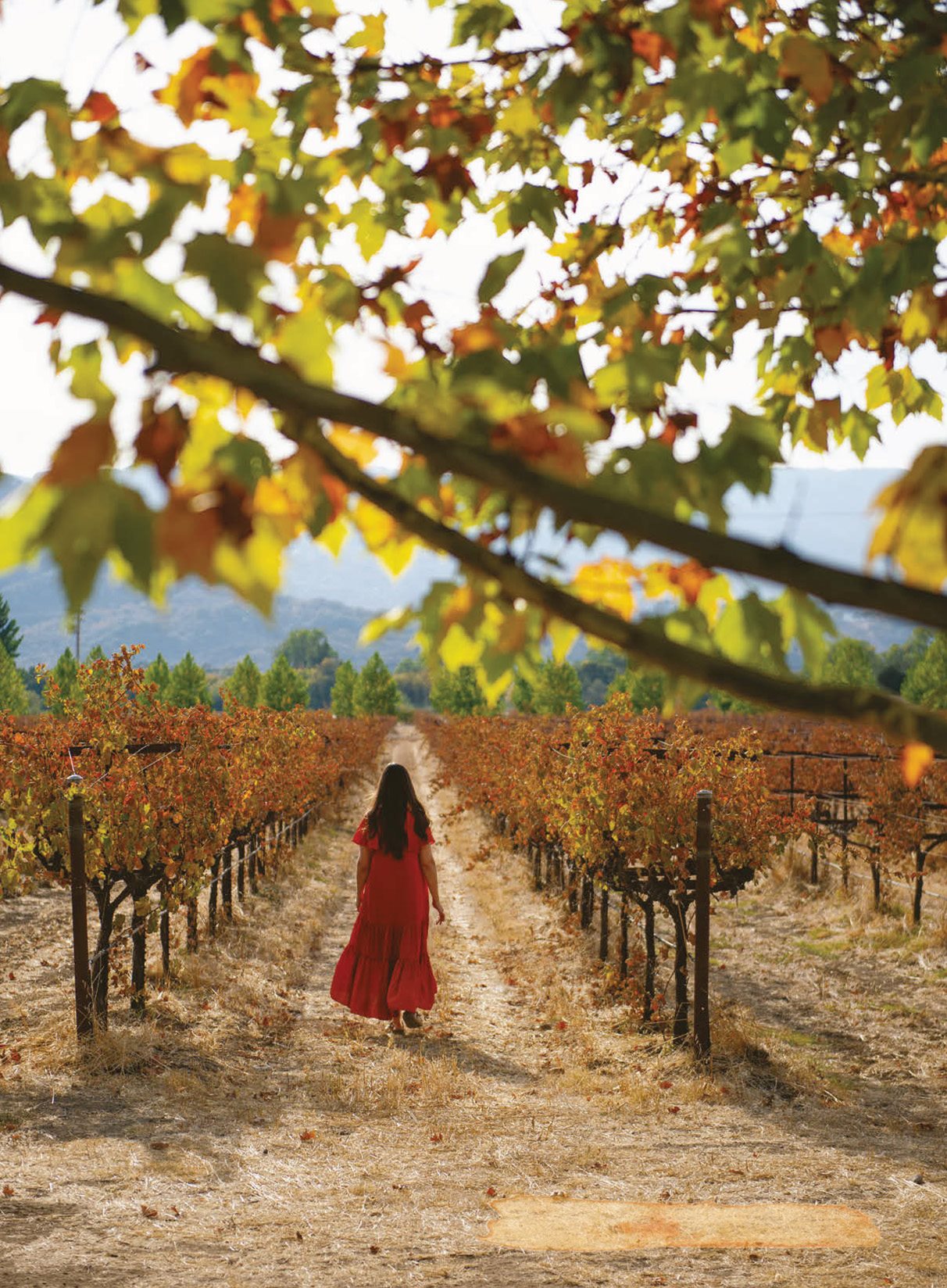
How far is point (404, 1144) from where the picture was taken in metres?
5.32

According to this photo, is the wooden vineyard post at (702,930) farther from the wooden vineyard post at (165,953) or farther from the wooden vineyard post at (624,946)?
the wooden vineyard post at (165,953)

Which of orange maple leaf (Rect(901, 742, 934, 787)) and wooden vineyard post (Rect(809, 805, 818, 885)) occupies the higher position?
orange maple leaf (Rect(901, 742, 934, 787))

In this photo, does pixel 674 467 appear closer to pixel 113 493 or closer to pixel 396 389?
pixel 396 389

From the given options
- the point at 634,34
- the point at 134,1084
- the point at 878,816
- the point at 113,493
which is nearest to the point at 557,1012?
the point at 134,1084

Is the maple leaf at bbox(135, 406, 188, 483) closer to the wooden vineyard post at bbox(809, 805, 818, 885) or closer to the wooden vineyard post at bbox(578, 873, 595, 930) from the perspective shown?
the wooden vineyard post at bbox(578, 873, 595, 930)

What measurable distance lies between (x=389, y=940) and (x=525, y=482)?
248 inches

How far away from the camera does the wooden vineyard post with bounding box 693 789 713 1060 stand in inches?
263

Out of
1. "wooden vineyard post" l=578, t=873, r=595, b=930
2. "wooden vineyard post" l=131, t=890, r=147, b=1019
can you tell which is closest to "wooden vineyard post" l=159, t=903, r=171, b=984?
"wooden vineyard post" l=131, t=890, r=147, b=1019

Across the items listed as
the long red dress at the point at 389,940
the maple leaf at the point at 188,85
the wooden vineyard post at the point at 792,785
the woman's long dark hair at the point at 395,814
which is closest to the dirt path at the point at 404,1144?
the long red dress at the point at 389,940

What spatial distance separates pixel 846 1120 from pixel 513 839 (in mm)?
10077

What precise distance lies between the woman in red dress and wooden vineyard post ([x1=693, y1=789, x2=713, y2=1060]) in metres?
1.67

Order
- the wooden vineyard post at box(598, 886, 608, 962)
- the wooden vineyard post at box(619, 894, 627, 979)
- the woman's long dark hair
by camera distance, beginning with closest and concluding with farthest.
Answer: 1. the woman's long dark hair
2. the wooden vineyard post at box(619, 894, 627, 979)
3. the wooden vineyard post at box(598, 886, 608, 962)

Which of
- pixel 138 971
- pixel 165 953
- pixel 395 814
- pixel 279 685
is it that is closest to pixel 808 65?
pixel 395 814

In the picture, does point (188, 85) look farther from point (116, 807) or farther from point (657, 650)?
point (116, 807)
